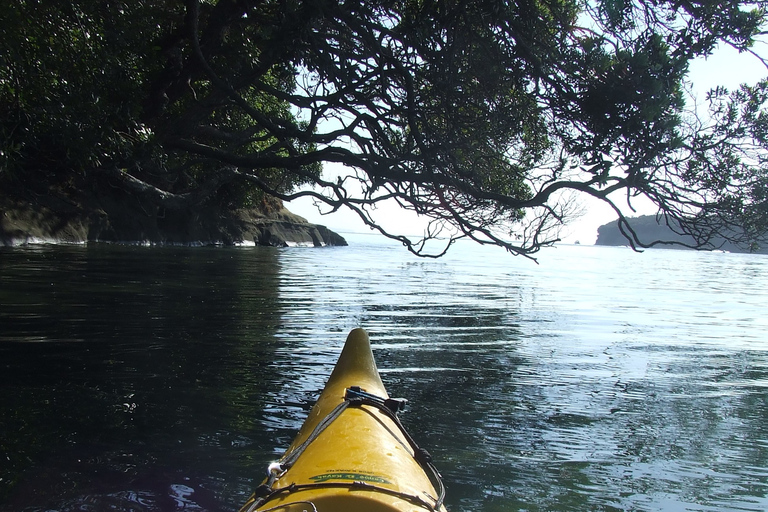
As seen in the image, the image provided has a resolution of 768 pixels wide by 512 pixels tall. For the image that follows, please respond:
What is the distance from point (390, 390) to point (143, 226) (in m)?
27.4

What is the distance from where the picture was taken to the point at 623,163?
23.7 feet

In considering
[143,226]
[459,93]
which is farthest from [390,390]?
[143,226]

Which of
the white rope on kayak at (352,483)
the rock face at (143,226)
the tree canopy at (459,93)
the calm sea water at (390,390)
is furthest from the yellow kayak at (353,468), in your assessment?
the rock face at (143,226)

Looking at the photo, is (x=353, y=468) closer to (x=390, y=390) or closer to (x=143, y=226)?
(x=390, y=390)

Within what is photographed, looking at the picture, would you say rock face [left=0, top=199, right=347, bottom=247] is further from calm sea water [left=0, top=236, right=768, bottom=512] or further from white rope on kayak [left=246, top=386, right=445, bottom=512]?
white rope on kayak [left=246, top=386, right=445, bottom=512]

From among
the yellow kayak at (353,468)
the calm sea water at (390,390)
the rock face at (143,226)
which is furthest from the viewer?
the rock face at (143,226)

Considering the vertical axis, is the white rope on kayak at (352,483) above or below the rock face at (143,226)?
below

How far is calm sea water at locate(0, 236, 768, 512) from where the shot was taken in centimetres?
468

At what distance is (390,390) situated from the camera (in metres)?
7.38

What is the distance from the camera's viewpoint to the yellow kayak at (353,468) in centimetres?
273

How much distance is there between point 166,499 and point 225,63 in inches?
361

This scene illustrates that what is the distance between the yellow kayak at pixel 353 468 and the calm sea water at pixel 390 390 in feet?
2.95

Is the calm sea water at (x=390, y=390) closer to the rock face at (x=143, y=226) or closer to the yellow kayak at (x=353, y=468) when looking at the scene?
the yellow kayak at (x=353, y=468)

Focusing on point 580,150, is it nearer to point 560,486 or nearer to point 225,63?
point 560,486
